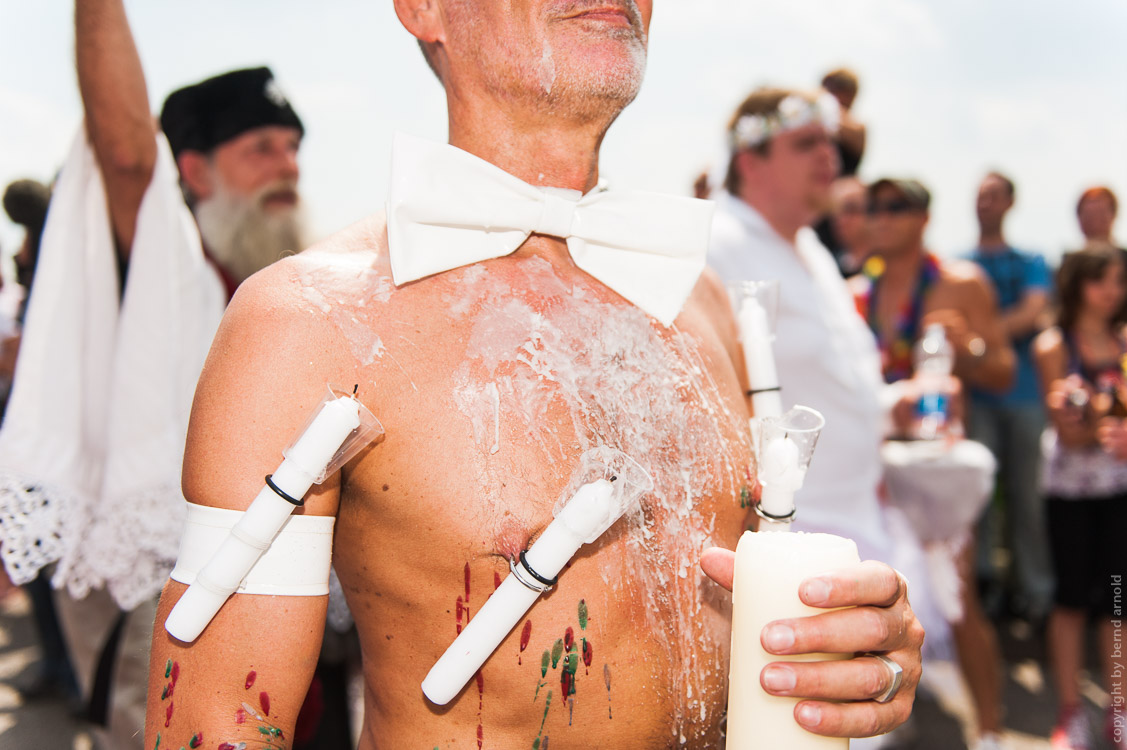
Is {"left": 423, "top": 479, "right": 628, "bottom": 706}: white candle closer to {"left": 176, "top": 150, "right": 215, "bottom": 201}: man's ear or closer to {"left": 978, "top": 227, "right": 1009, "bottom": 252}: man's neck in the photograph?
{"left": 176, "top": 150, "right": 215, "bottom": 201}: man's ear

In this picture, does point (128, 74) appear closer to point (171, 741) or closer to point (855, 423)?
point (171, 741)

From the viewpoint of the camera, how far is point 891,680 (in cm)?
111

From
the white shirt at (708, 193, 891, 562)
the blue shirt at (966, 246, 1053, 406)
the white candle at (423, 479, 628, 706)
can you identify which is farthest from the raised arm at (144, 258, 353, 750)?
the blue shirt at (966, 246, 1053, 406)

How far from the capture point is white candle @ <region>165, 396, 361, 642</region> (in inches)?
40.8

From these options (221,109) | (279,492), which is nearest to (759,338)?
(279,492)

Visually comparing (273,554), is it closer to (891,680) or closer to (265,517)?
(265,517)

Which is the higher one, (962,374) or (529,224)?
(529,224)

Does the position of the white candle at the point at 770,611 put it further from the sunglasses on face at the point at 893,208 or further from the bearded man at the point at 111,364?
the sunglasses on face at the point at 893,208

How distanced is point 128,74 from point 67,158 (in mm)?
269

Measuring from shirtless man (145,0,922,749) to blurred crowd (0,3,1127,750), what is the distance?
110 centimetres

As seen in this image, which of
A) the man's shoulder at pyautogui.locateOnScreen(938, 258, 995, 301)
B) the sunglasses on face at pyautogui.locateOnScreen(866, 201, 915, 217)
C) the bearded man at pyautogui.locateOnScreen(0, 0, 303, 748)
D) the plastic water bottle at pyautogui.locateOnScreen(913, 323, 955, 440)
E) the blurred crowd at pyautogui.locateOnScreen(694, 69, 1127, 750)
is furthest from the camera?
the sunglasses on face at pyautogui.locateOnScreen(866, 201, 915, 217)

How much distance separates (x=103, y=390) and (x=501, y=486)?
4.81 feet

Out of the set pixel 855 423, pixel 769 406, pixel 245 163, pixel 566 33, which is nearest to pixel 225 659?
pixel 769 406

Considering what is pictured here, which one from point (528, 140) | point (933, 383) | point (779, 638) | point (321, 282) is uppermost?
point (528, 140)
